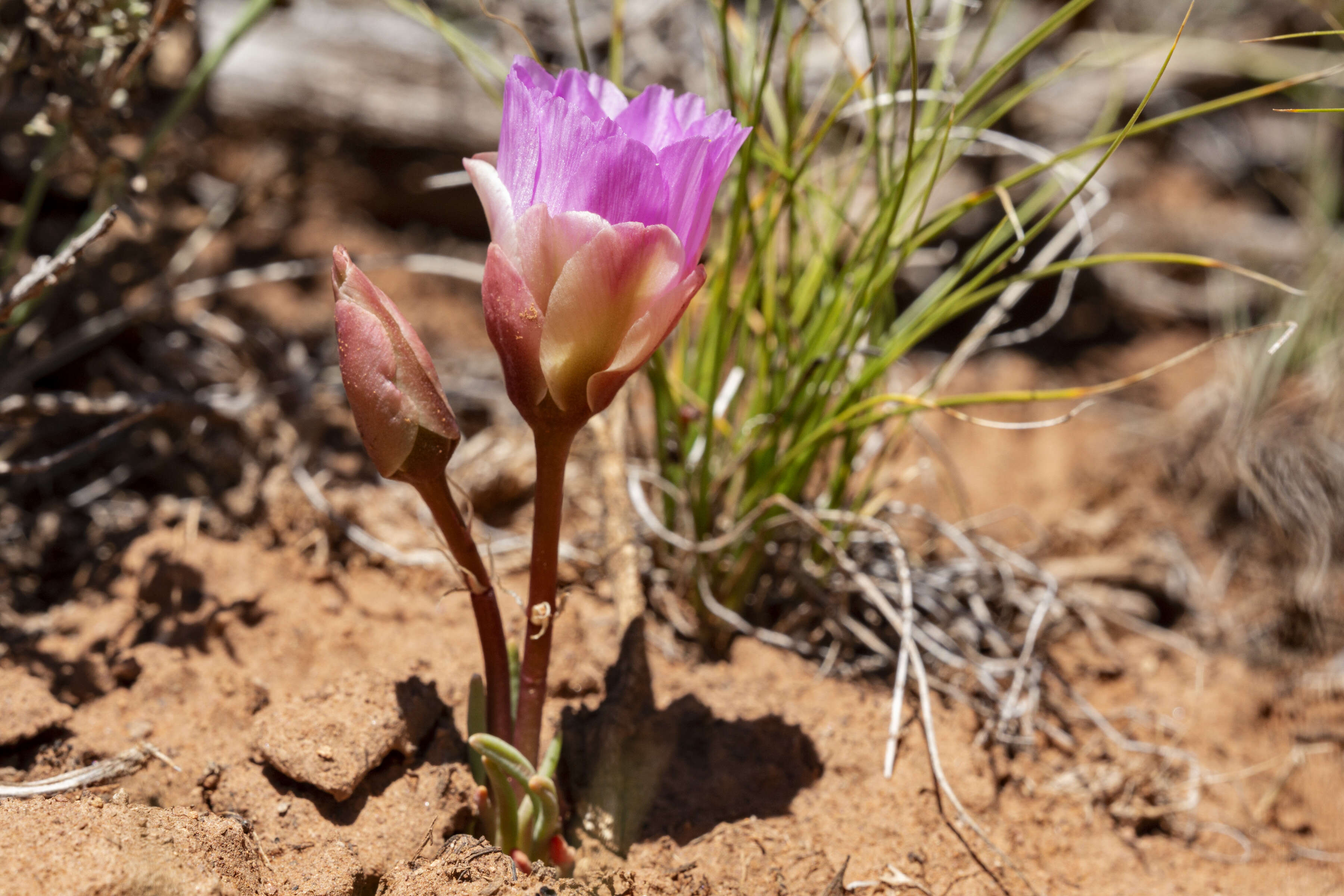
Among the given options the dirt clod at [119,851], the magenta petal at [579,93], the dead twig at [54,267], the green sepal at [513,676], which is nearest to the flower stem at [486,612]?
the green sepal at [513,676]

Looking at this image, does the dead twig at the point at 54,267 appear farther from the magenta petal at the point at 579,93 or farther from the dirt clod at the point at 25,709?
the magenta petal at the point at 579,93

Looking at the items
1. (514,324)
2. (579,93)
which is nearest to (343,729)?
(514,324)

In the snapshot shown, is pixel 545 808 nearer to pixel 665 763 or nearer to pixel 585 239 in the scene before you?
pixel 665 763

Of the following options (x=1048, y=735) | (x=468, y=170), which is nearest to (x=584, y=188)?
(x=468, y=170)

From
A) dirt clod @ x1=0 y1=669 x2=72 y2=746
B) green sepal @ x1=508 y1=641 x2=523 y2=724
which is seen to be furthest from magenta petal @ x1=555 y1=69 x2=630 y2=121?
dirt clod @ x1=0 y1=669 x2=72 y2=746

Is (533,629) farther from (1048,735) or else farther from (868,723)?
(1048,735)
